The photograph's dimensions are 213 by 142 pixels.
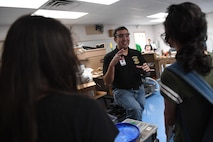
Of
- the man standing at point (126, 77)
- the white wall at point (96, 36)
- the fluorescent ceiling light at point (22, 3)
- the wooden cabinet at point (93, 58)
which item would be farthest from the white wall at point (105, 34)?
the man standing at point (126, 77)

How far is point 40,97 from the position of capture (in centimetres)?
54

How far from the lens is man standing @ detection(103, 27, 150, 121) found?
210 centimetres

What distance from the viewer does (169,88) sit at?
0.85 m

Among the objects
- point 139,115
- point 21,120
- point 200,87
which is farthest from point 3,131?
point 139,115

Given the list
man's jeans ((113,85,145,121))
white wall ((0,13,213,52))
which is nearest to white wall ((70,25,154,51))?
white wall ((0,13,213,52))

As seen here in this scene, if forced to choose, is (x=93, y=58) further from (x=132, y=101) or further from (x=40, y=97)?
(x=40, y=97)

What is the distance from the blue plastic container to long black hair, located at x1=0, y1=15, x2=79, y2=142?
95 centimetres

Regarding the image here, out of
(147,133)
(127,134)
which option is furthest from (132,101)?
(127,134)

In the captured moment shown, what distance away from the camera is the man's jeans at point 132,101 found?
206 cm

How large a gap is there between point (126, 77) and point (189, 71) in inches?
54.1

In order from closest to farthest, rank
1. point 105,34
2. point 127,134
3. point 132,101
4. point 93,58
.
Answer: point 127,134, point 132,101, point 93,58, point 105,34

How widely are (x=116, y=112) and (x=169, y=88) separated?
2148 millimetres

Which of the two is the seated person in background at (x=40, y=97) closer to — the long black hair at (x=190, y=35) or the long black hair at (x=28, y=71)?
the long black hair at (x=28, y=71)

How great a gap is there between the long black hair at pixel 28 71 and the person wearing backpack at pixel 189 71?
55 centimetres
